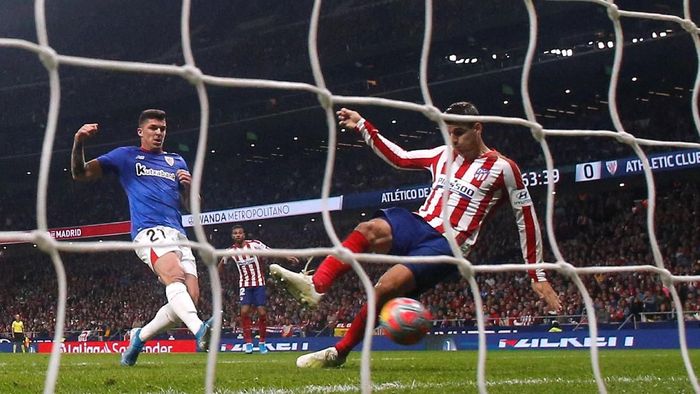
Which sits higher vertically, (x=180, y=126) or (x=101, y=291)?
(x=180, y=126)

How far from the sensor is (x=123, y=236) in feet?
116

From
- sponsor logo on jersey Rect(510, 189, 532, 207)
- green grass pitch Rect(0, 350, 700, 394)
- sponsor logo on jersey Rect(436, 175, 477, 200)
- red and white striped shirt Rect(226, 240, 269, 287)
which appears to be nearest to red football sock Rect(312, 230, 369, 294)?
green grass pitch Rect(0, 350, 700, 394)

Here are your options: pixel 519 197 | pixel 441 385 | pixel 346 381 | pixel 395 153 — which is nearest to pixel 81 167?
pixel 395 153

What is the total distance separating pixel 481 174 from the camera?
570 cm

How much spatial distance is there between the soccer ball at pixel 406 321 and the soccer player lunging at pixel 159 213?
2.74m

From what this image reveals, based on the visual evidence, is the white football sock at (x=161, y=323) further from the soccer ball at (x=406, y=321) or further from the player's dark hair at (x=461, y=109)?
the soccer ball at (x=406, y=321)

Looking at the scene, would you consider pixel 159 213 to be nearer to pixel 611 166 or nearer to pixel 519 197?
pixel 519 197

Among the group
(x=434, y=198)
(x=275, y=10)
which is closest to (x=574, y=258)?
(x=275, y=10)

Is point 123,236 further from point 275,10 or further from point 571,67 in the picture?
point 571,67

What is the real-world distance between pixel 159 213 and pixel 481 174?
263 centimetres

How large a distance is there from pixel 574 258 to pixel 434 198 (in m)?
18.6


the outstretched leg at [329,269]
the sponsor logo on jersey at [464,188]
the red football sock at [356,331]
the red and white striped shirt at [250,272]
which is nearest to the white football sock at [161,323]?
the red football sock at [356,331]

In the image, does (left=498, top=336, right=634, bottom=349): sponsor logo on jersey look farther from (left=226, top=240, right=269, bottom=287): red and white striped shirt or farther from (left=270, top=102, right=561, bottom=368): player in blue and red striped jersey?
(left=270, top=102, right=561, bottom=368): player in blue and red striped jersey

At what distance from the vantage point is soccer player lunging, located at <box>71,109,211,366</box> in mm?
6816
